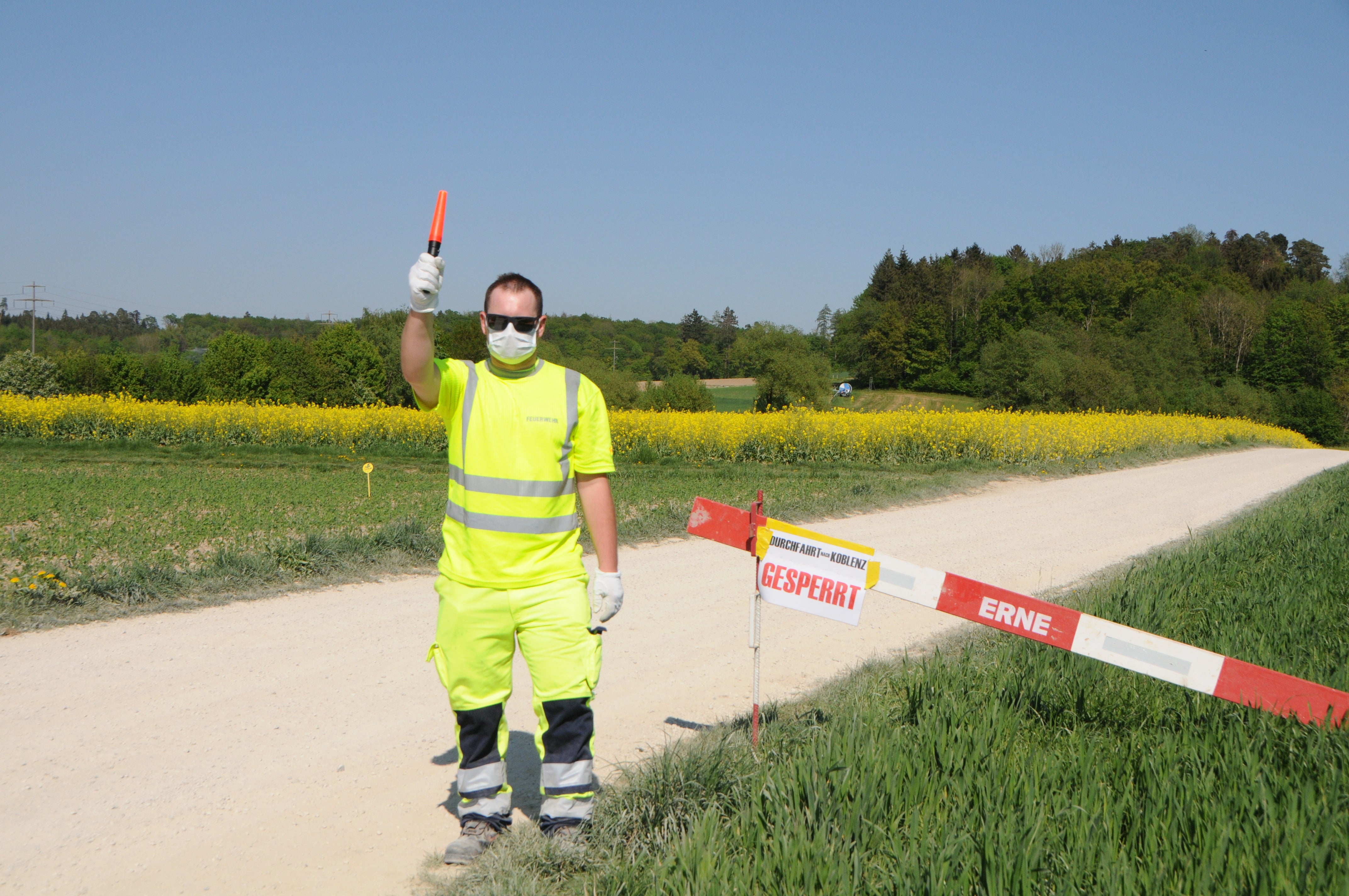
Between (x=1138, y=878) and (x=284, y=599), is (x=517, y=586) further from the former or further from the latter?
(x=284, y=599)

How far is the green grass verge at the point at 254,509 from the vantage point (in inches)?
275

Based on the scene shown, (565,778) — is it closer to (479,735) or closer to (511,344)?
(479,735)

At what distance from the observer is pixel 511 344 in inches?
132

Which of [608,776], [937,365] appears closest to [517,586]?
[608,776]

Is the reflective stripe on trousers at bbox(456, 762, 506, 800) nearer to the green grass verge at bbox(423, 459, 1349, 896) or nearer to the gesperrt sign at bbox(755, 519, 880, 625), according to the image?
the green grass verge at bbox(423, 459, 1349, 896)

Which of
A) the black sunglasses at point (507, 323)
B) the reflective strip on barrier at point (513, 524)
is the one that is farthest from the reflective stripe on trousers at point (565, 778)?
the black sunglasses at point (507, 323)

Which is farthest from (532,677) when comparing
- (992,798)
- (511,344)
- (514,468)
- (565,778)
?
(992,798)

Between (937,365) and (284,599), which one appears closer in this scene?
(284,599)

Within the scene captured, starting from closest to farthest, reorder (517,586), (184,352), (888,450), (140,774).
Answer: (517,586), (140,774), (888,450), (184,352)

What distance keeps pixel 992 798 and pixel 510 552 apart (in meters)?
1.85

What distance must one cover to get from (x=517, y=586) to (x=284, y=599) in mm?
4694

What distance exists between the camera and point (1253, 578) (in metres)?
6.73

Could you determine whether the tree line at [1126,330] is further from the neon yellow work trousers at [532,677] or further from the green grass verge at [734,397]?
the neon yellow work trousers at [532,677]

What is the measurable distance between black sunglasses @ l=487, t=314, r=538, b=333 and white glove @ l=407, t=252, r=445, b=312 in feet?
0.79
